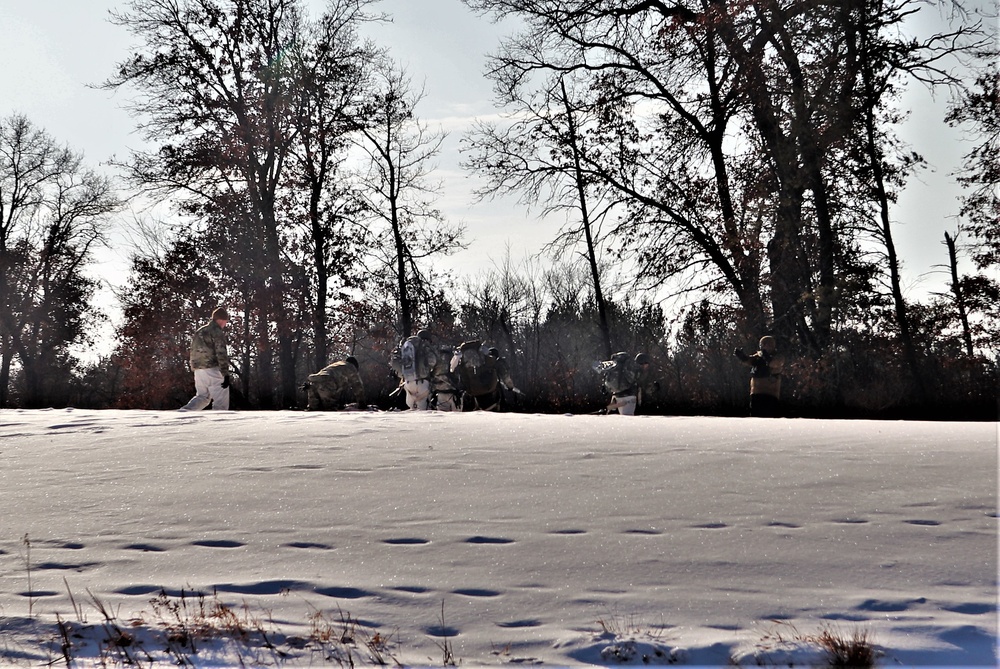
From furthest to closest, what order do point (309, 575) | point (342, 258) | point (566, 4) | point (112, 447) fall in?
point (342, 258), point (566, 4), point (112, 447), point (309, 575)

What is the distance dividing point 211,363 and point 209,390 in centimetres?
58

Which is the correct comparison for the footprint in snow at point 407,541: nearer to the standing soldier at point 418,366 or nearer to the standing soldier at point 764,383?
the standing soldier at point 764,383

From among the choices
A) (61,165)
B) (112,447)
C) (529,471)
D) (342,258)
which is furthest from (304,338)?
(529,471)

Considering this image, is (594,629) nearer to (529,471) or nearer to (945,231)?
(529,471)

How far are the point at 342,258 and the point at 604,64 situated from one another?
9.72 metres

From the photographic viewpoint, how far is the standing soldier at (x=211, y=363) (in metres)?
16.3

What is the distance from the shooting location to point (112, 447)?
9.23 m

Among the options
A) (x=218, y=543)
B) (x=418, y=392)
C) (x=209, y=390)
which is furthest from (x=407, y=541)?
(x=418, y=392)

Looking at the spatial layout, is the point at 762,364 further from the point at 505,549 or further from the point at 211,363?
the point at 505,549

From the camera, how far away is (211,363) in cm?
1642

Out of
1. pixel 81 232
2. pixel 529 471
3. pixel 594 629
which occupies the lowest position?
pixel 594 629

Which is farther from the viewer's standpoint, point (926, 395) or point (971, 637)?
point (926, 395)

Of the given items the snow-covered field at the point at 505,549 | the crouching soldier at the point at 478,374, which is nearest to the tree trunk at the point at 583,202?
the crouching soldier at the point at 478,374

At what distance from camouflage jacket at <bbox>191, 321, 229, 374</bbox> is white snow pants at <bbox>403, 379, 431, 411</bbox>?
3.37 meters
